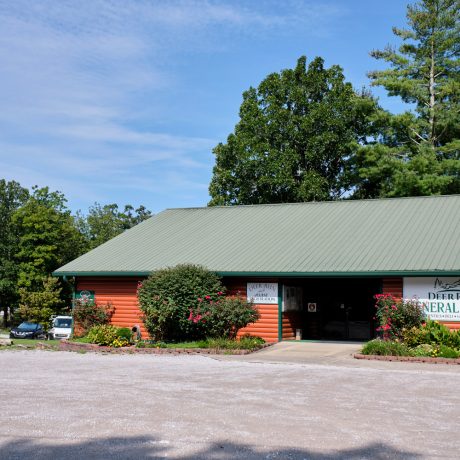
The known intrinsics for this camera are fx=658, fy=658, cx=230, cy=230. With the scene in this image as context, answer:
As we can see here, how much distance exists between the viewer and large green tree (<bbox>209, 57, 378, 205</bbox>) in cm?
4300

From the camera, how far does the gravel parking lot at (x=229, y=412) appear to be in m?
7.79

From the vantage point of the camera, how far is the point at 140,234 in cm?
3188

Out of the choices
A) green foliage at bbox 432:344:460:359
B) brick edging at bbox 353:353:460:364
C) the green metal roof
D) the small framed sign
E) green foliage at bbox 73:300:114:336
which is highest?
the green metal roof

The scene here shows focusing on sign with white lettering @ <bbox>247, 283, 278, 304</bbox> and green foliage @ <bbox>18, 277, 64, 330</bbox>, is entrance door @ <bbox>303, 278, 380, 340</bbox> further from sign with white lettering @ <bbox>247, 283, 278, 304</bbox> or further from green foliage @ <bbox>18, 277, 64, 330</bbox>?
green foliage @ <bbox>18, 277, 64, 330</bbox>

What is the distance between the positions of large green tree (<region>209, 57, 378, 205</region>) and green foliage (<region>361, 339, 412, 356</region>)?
23450 mm

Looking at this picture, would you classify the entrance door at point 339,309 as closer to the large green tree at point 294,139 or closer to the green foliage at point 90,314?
the green foliage at point 90,314

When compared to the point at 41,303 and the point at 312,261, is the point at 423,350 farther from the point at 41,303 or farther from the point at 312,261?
the point at 41,303

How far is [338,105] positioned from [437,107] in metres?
6.29

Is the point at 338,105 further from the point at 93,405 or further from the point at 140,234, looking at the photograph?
the point at 93,405

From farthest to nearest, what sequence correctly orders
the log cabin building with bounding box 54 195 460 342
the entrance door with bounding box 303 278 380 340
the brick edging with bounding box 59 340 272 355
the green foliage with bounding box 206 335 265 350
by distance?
the entrance door with bounding box 303 278 380 340
the log cabin building with bounding box 54 195 460 342
the green foliage with bounding box 206 335 265 350
the brick edging with bounding box 59 340 272 355

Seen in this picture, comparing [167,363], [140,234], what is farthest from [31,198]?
[167,363]

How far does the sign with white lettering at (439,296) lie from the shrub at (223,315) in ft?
18.6

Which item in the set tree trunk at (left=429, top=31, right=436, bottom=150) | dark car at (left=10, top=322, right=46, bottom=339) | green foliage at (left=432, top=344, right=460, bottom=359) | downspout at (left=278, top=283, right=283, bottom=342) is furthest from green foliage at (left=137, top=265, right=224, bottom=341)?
tree trunk at (left=429, top=31, right=436, bottom=150)

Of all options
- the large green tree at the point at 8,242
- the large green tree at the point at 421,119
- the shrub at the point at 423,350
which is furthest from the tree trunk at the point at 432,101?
the large green tree at the point at 8,242
